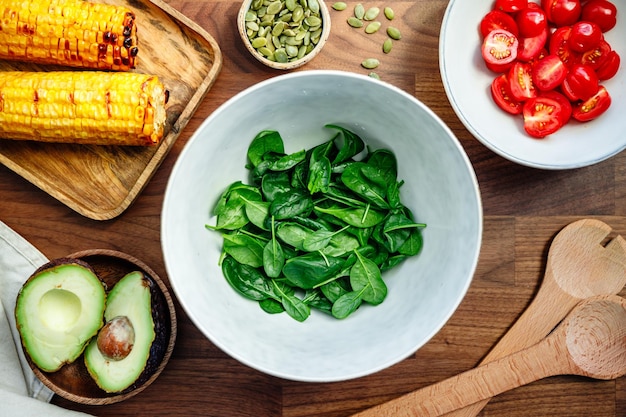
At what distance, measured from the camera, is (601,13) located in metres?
1.20

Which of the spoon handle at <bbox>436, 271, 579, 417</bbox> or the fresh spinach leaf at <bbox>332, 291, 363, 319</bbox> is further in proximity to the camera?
the spoon handle at <bbox>436, 271, 579, 417</bbox>

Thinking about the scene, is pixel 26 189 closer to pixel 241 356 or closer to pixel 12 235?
pixel 12 235

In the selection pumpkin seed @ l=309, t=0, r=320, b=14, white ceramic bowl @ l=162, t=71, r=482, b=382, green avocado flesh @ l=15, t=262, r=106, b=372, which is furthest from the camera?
pumpkin seed @ l=309, t=0, r=320, b=14

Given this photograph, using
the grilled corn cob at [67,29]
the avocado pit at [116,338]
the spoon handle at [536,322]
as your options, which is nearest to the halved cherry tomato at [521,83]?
the spoon handle at [536,322]

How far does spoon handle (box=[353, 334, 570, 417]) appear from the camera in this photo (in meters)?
1.24

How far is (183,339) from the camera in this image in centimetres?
127

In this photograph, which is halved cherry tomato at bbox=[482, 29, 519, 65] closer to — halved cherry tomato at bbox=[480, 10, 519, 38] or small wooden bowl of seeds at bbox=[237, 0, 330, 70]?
halved cherry tomato at bbox=[480, 10, 519, 38]

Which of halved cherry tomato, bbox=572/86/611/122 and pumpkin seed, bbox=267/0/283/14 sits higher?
halved cherry tomato, bbox=572/86/611/122

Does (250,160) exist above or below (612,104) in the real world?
below

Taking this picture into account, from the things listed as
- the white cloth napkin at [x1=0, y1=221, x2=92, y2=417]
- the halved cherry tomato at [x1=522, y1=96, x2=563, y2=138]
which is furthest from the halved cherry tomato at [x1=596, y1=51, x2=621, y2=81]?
the white cloth napkin at [x1=0, y1=221, x2=92, y2=417]

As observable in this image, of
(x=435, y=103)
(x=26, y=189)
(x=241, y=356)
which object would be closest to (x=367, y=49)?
(x=435, y=103)

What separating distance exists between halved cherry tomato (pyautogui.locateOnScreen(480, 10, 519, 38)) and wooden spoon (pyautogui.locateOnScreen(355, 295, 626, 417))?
0.58 m

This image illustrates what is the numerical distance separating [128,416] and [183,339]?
0.20 meters

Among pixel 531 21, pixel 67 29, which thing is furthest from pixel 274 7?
pixel 531 21
